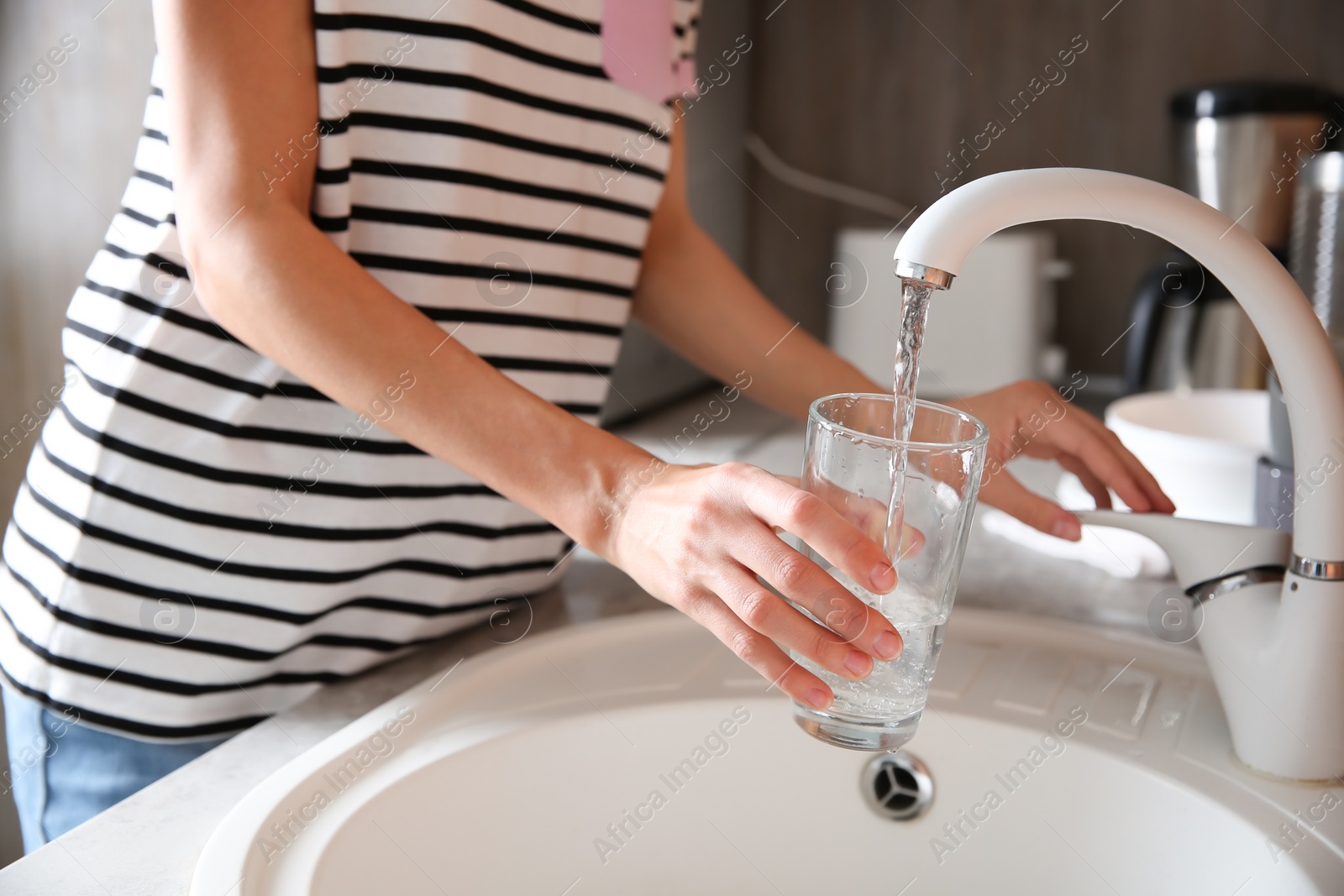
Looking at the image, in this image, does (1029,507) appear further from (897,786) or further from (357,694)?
(357,694)

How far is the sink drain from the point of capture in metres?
0.59

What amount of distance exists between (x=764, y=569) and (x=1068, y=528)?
0.87 ft

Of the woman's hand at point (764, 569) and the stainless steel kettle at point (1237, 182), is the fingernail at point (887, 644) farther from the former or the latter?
the stainless steel kettle at point (1237, 182)

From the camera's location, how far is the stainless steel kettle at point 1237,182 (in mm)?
1304

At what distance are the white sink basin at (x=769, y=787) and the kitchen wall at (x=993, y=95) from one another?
3.52 ft

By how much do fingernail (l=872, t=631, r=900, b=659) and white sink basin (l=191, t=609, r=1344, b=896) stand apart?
0.65 ft

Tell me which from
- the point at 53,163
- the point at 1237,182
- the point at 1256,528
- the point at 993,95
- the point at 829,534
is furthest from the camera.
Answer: the point at 993,95

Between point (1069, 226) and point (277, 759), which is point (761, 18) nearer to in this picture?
point (1069, 226)

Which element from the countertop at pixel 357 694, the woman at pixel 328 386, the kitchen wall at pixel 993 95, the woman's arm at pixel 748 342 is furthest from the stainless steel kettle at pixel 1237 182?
the woman at pixel 328 386

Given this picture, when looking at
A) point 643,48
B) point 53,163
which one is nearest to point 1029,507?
point 643,48

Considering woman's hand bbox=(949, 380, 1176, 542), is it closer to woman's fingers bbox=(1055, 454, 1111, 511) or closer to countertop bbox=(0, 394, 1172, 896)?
woman's fingers bbox=(1055, 454, 1111, 511)

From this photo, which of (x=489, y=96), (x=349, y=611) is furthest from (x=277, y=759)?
(x=489, y=96)

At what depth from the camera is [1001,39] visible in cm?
155

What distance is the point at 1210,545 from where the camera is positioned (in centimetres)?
54
